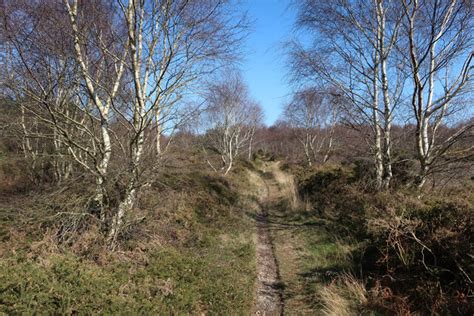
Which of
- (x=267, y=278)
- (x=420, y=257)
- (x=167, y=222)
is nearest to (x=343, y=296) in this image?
(x=420, y=257)

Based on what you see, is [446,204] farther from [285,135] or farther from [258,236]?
[285,135]

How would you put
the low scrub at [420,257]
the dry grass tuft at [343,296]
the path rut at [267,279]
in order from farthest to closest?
the path rut at [267,279]
the dry grass tuft at [343,296]
the low scrub at [420,257]

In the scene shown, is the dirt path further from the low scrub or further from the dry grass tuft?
the low scrub

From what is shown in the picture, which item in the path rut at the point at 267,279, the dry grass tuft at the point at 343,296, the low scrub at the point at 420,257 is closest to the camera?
the low scrub at the point at 420,257

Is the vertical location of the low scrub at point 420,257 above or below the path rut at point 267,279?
above

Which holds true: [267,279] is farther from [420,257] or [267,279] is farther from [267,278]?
[420,257]

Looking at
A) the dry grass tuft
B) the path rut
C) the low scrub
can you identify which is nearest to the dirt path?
the path rut

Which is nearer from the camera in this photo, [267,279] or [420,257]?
[420,257]

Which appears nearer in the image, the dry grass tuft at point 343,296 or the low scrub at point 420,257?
the low scrub at point 420,257

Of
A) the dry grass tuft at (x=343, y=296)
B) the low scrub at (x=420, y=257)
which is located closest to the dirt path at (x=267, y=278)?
the dry grass tuft at (x=343, y=296)

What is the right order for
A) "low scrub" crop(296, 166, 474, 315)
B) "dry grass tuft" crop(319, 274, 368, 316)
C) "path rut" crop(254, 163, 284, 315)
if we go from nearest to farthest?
"low scrub" crop(296, 166, 474, 315) < "dry grass tuft" crop(319, 274, 368, 316) < "path rut" crop(254, 163, 284, 315)

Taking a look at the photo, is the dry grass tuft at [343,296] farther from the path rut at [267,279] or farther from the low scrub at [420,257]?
the path rut at [267,279]

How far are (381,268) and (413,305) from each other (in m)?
1.04

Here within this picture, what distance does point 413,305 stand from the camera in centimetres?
368
